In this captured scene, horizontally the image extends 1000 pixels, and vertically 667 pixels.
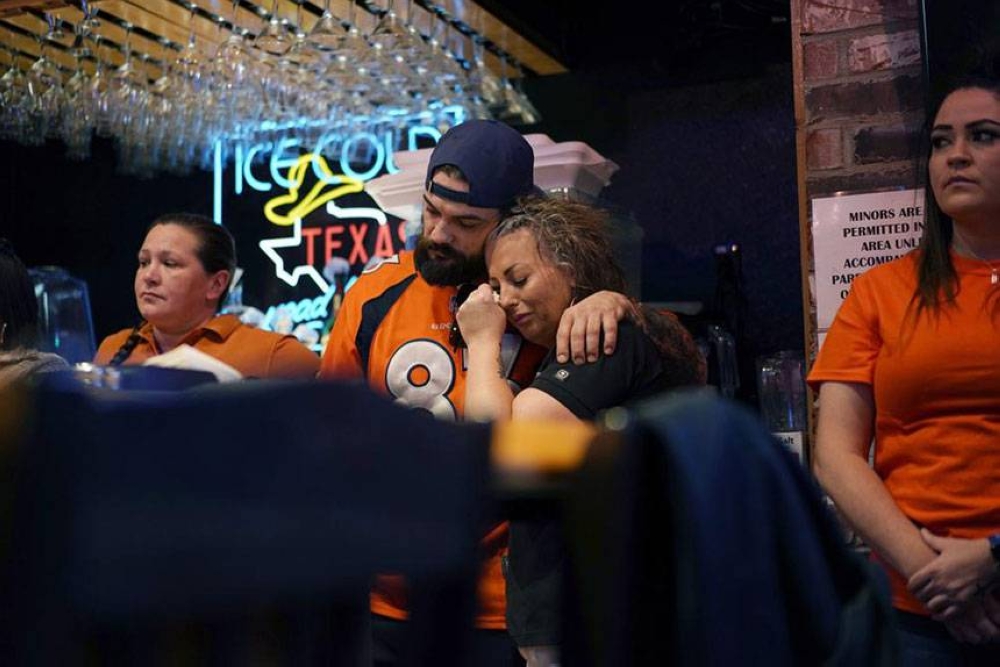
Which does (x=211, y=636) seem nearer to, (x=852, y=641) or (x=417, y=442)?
(x=417, y=442)

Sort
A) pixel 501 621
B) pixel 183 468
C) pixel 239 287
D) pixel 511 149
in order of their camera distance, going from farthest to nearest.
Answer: pixel 239 287
pixel 511 149
pixel 501 621
pixel 183 468

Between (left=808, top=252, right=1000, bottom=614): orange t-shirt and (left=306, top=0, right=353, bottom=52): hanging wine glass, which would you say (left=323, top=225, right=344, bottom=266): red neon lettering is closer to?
(left=306, top=0, right=353, bottom=52): hanging wine glass

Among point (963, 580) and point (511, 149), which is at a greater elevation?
point (511, 149)

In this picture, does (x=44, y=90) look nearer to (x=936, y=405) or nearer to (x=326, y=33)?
(x=326, y=33)

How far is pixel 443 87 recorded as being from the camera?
4.49 metres

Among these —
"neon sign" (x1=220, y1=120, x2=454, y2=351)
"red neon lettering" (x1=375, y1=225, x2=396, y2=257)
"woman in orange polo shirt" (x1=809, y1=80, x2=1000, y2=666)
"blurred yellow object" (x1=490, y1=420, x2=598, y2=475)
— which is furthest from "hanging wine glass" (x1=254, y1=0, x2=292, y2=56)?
"blurred yellow object" (x1=490, y1=420, x2=598, y2=475)

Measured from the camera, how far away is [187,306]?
9.78 ft

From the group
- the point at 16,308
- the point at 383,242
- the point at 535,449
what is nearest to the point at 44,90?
the point at 383,242

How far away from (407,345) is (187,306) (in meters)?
0.99

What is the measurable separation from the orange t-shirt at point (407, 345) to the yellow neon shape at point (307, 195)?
3.19 m

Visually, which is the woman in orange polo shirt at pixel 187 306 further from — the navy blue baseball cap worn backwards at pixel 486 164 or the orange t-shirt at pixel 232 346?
the navy blue baseball cap worn backwards at pixel 486 164

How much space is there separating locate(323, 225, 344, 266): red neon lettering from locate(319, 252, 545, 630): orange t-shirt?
10.3 ft

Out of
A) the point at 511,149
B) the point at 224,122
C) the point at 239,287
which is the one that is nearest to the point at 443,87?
the point at 224,122

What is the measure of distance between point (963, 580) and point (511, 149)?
3.72 feet
